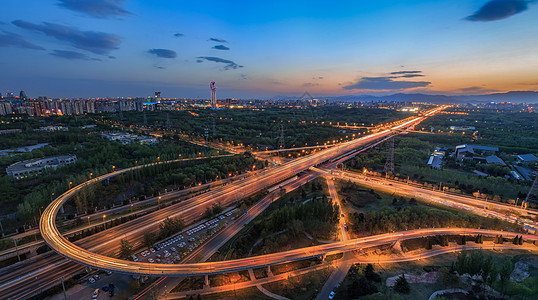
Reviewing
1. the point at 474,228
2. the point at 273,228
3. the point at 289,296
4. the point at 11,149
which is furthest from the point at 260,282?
the point at 11,149

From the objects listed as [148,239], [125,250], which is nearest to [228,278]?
[148,239]

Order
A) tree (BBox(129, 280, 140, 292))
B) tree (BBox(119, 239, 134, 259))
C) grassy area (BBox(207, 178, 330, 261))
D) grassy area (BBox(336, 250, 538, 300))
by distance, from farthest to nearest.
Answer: grassy area (BBox(207, 178, 330, 261)) < tree (BBox(119, 239, 134, 259)) < tree (BBox(129, 280, 140, 292)) < grassy area (BBox(336, 250, 538, 300))

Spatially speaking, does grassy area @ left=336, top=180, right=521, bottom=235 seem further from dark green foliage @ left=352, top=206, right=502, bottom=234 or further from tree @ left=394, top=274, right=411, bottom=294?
tree @ left=394, top=274, right=411, bottom=294

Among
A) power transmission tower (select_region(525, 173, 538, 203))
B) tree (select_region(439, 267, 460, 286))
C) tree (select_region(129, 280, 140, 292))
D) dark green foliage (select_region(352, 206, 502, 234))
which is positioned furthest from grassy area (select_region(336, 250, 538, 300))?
tree (select_region(129, 280, 140, 292))

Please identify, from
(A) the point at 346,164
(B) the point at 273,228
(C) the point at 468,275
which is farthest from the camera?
(A) the point at 346,164

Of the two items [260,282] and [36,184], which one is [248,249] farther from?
[36,184]
